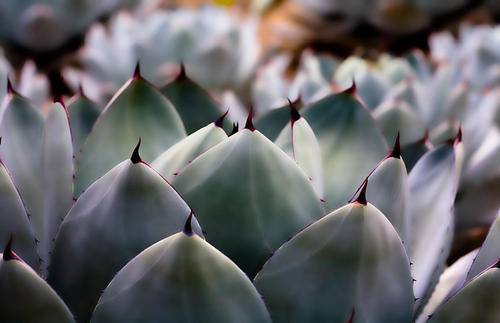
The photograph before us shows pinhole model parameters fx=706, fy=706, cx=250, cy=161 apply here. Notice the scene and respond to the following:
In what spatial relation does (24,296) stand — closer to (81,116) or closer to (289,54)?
(81,116)

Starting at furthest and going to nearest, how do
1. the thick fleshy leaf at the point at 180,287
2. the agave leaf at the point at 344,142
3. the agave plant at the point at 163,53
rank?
the agave plant at the point at 163,53 < the agave leaf at the point at 344,142 < the thick fleshy leaf at the point at 180,287

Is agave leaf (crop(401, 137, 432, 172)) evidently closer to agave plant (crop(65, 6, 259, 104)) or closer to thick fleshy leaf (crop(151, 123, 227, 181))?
thick fleshy leaf (crop(151, 123, 227, 181))

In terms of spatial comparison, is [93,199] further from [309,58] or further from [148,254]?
[309,58]

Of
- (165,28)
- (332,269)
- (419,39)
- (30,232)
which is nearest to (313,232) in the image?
(332,269)

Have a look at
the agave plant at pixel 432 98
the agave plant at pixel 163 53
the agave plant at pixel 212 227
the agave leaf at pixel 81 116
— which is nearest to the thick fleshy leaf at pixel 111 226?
the agave plant at pixel 212 227

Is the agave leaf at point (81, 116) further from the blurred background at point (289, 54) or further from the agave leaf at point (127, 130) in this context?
the blurred background at point (289, 54)

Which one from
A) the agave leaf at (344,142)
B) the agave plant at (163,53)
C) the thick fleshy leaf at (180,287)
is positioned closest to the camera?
the thick fleshy leaf at (180,287)
